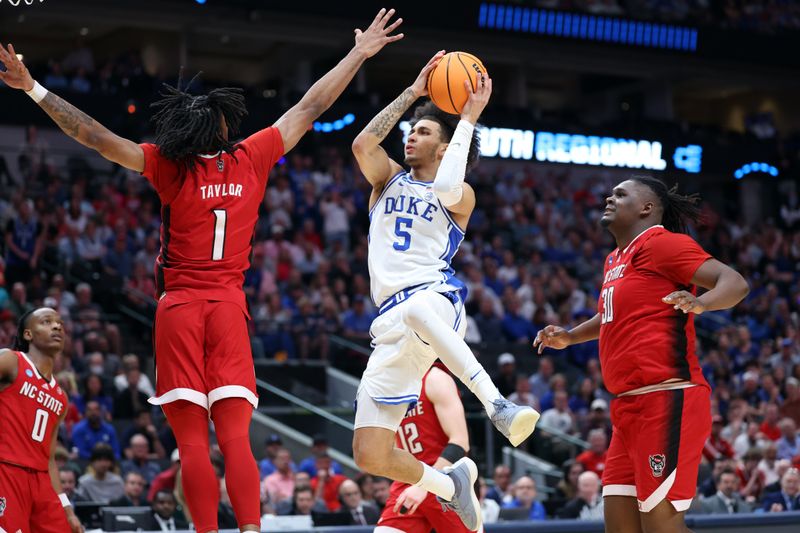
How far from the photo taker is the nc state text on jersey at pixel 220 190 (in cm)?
580

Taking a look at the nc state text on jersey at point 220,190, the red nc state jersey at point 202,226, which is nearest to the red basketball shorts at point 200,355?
the red nc state jersey at point 202,226

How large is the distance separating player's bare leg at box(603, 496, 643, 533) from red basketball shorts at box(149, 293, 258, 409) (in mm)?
2039

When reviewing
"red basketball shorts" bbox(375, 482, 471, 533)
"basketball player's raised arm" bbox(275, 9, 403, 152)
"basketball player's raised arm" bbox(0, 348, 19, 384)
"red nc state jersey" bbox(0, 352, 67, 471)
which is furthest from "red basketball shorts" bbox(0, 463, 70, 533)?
"basketball player's raised arm" bbox(275, 9, 403, 152)

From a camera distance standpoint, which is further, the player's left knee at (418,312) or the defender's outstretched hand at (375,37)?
the defender's outstretched hand at (375,37)

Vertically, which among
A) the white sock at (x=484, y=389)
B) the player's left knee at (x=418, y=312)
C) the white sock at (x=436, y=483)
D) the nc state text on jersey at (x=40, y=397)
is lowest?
the white sock at (x=436, y=483)

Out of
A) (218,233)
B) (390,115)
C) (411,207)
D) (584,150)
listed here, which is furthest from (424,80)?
(584,150)

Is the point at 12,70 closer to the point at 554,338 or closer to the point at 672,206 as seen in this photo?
the point at 554,338

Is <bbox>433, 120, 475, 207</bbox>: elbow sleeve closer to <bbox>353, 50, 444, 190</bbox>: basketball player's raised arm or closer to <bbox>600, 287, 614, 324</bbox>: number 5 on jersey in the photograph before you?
<bbox>353, 50, 444, 190</bbox>: basketball player's raised arm

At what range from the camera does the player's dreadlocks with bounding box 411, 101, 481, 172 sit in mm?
6616

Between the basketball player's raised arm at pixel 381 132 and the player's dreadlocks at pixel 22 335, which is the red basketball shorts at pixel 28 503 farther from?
the basketball player's raised arm at pixel 381 132

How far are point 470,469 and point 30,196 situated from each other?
496 inches

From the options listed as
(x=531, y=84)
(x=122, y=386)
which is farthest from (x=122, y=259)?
(x=531, y=84)

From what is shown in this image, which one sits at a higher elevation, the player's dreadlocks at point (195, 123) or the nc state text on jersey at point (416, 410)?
the player's dreadlocks at point (195, 123)

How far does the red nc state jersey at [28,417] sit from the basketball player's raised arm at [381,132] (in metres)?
2.51
